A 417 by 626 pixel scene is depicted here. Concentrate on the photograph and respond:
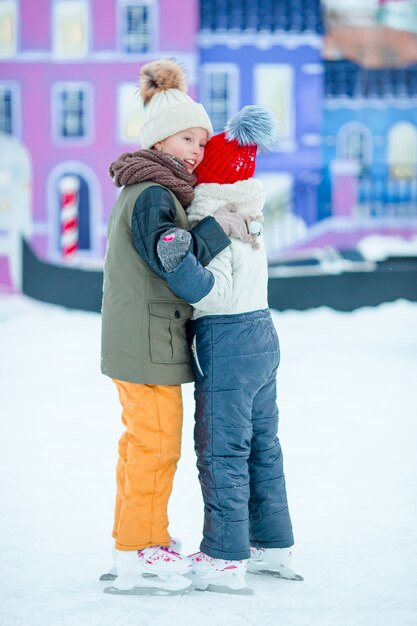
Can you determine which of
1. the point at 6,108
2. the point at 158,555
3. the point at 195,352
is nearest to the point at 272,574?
the point at 158,555

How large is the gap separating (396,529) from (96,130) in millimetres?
5787

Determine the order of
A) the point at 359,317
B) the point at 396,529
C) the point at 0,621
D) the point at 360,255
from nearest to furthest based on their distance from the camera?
the point at 0,621
the point at 396,529
the point at 359,317
the point at 360,255

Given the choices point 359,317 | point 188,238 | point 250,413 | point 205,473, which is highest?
point 188,238

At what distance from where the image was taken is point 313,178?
23.4ft

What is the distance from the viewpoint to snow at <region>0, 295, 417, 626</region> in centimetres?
167

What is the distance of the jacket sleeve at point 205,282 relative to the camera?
164 centimetres

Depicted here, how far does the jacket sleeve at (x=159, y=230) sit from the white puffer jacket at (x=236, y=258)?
3 cm

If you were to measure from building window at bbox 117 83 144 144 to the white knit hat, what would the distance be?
5.49 m

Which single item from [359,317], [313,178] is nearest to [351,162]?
[313,178]

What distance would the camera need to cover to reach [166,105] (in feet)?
5.88

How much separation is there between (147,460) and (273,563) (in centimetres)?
36

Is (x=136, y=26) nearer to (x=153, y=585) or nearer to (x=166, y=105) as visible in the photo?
(x=166, y=105)

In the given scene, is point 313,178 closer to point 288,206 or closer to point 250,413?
point 288,206

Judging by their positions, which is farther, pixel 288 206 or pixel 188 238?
pixel 288 206
